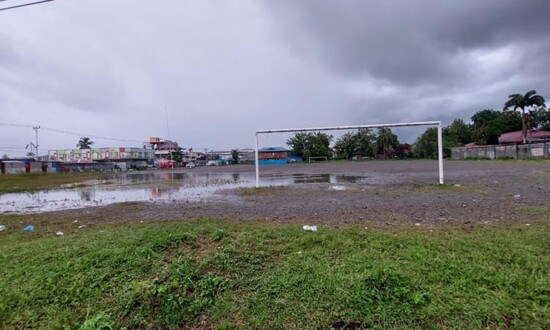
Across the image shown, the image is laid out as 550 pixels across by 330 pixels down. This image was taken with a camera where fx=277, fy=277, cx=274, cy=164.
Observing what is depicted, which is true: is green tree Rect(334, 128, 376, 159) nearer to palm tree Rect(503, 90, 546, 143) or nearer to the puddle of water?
palm tree Rect(503, 90, 546, 143)

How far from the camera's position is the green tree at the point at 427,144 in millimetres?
67812

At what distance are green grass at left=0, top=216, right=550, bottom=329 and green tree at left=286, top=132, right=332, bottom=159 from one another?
245ft

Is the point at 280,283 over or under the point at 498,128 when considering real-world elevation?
under

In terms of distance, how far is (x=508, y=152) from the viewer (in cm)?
4581

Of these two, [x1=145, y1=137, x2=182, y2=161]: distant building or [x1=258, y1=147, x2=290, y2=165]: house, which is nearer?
[x1=258, y1=147, x2=290, y2=165]: house

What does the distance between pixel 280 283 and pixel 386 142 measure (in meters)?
82.8

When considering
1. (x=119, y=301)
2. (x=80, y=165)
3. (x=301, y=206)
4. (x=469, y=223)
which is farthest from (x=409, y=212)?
(x=80, y=165)

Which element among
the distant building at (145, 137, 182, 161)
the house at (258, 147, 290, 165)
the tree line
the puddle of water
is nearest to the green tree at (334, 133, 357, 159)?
the tree line

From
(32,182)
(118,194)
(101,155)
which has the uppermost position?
(101,155)

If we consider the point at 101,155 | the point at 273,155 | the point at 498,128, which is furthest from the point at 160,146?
the point at 498,128

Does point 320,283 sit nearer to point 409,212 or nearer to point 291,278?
point 291,278

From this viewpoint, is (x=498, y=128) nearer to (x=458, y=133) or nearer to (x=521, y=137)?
(x=458, y=133)

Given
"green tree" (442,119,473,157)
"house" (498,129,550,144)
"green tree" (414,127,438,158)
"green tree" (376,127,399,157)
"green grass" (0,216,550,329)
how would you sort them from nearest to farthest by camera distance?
1. "green grass" (0,216,550,329)
2. "house" (498,129,550,144)
3. "green tree" (414,127,438,158)
4. "green tree" (442,119,473,157)
5. "green tree" (376,127,399,157)

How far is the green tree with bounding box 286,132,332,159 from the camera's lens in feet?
260
